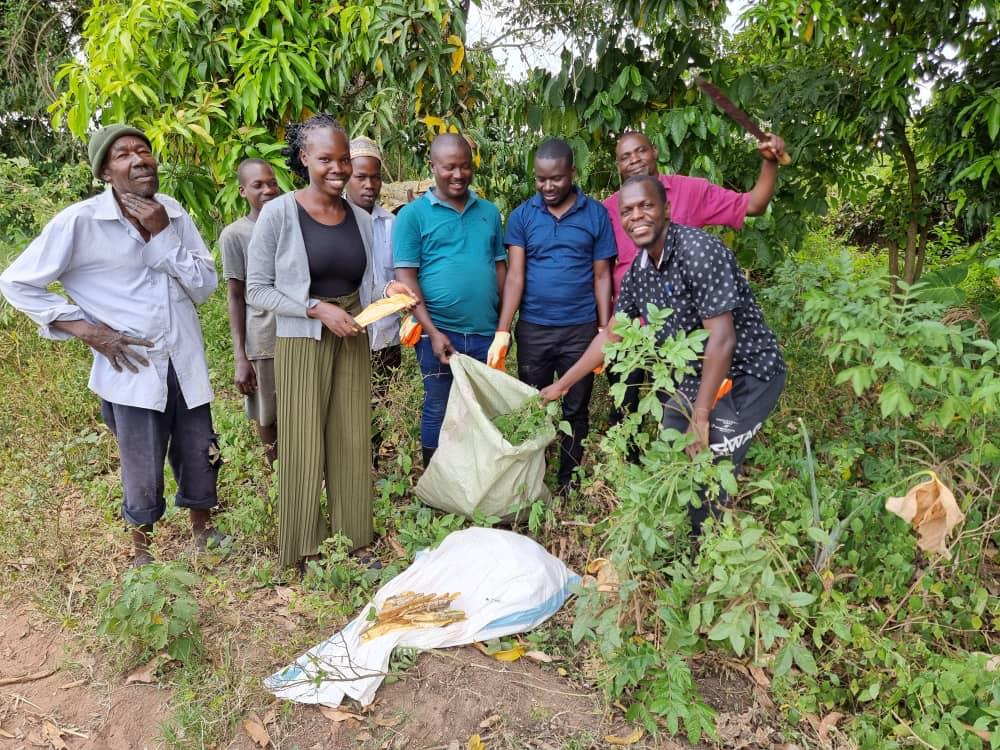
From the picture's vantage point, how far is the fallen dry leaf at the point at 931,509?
77.5 inches

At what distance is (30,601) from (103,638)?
2.08 ft

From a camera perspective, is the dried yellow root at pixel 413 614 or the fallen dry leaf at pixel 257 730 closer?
the fallen dry leaf at pixel 257 730

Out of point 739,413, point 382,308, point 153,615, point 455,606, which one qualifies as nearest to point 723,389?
point 739,413

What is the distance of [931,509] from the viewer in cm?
200

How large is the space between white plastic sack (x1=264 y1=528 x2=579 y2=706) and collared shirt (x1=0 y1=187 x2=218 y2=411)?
111cm

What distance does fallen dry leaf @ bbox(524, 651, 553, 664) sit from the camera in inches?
95.0

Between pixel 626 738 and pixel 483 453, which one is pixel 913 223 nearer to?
pixel 483 453

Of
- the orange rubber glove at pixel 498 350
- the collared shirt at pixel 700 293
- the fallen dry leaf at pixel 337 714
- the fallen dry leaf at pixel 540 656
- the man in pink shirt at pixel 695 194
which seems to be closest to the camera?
the fallen dry leaf at pixel 337 714

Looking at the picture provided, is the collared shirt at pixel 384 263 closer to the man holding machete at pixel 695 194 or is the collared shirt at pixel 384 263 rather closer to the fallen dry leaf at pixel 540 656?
the man holding machete at pixel 695 194

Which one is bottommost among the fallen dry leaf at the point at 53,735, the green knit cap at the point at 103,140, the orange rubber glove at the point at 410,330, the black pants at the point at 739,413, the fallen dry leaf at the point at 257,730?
the fallen dry leaf at the point at 53,735

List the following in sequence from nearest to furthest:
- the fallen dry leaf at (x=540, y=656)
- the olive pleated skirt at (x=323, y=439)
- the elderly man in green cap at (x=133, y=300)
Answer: the fallen dry leaf at (x=540, y=656)
the elderly man in green cap at (x=133, y=300)
the olive pleated skirt at (x=323, y=439)

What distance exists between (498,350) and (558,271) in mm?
425

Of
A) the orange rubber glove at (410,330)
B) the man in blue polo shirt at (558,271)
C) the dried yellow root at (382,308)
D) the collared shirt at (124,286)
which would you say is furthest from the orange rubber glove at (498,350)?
the collared shirt at (124,286)

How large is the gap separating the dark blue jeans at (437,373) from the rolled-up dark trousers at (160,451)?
3.01 ft
